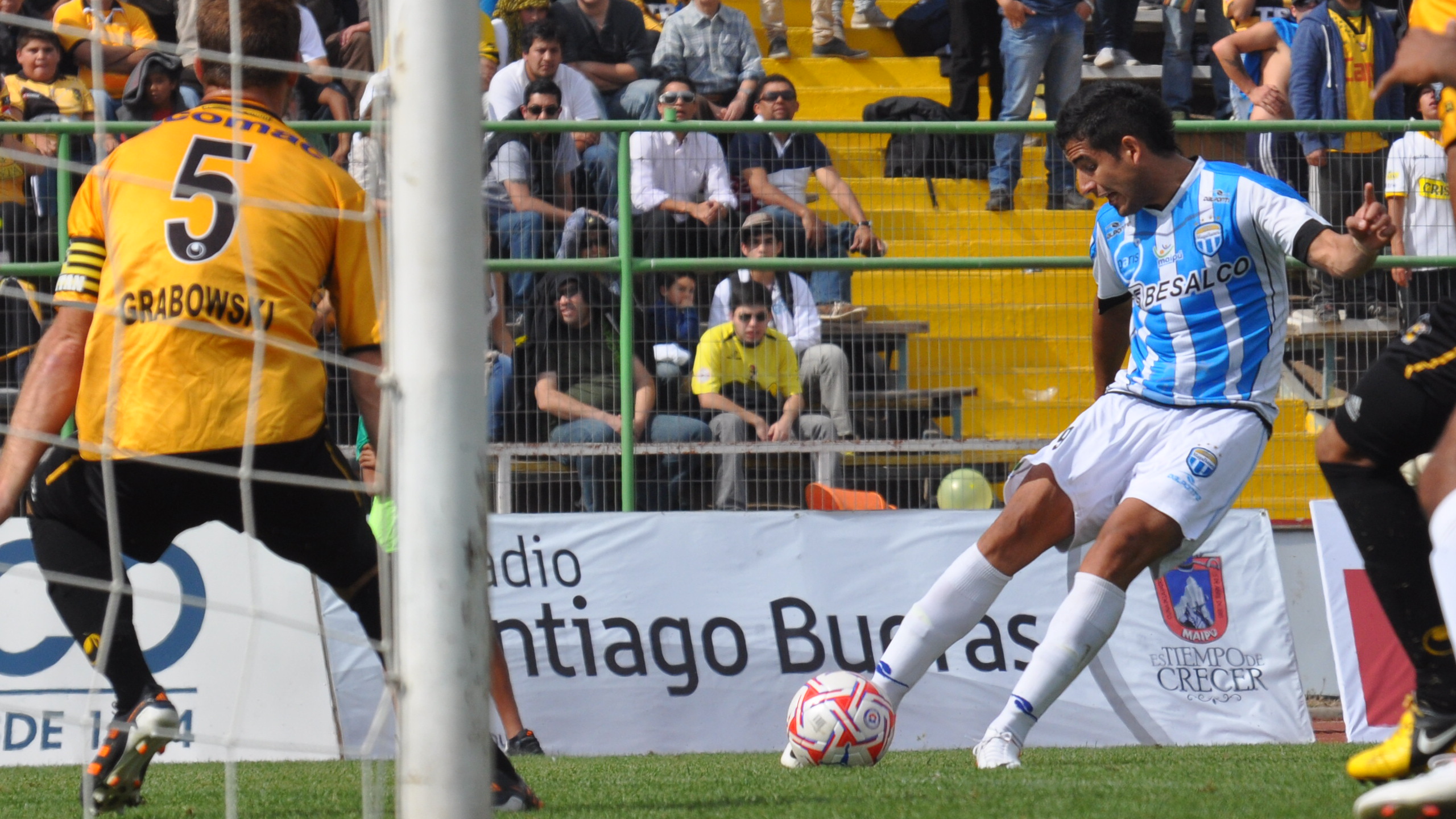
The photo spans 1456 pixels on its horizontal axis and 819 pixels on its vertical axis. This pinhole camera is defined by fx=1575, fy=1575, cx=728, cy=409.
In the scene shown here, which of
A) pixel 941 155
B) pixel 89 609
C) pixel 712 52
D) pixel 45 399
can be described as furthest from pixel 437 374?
pixel 712 52

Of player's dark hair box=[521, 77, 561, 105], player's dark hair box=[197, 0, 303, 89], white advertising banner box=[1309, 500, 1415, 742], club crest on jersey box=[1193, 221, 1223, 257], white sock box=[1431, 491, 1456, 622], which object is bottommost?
white advertising banner box=[1309, 500, 1415, 742]

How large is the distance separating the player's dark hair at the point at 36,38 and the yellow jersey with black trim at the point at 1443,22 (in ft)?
24.4

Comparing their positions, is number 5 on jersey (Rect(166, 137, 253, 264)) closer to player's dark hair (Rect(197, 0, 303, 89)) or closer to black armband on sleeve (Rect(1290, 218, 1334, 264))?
player's dark hair (Rect(197, 0, 303, 89))

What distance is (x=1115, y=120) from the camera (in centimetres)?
506

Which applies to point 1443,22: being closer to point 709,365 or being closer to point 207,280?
point 207,280

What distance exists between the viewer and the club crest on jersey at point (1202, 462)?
189 inches

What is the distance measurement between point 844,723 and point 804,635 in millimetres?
2192

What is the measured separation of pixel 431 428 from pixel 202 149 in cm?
155

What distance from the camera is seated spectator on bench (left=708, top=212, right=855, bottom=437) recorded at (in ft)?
24.5

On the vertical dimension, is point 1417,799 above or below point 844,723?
above

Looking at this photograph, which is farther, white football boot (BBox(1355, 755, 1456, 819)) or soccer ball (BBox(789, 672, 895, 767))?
soccer ball (BBox(789, 672, 895, 767))

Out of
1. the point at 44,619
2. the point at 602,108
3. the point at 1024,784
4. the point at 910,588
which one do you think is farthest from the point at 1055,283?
the point at 44,619

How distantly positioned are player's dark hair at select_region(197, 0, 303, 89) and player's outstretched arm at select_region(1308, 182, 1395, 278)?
2745 mm

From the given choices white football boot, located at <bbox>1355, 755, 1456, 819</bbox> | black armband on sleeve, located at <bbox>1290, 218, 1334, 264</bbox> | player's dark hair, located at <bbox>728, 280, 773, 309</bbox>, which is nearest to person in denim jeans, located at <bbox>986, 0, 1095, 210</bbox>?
player's dark hair, located at <bbox>728, 280, 773, 309</bbox>
